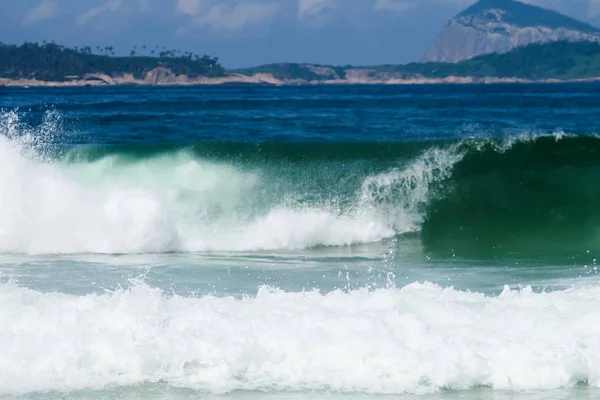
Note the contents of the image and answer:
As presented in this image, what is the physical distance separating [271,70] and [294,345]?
6187 inches

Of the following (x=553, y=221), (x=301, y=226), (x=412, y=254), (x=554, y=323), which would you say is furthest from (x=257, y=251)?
(x=554, y=323)

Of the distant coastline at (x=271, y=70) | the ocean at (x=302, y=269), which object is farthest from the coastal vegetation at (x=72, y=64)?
the ocean at (x=302, y=269)

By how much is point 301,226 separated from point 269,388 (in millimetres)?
7738

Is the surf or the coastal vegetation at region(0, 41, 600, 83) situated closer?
the surf

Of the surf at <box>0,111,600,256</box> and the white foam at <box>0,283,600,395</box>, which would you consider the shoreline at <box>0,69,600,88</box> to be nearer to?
the surf at <box>0,111,600,256</box>

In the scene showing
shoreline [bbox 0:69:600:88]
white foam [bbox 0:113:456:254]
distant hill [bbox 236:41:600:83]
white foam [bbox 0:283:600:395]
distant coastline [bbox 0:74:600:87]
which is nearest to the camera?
white foam [bbox 0:283:600:395]

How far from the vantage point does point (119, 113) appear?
39.3m

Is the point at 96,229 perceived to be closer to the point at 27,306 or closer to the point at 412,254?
the point at 412,254

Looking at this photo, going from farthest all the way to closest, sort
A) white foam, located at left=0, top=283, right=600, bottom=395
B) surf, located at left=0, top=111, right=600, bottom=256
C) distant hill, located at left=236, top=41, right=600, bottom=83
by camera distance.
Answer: distant hill, located at left=236, top=41, right=600, bottom=83 < surf, located at left=0, top=111, right=600, bottom=256 < white foam, located at left=0, top=283, right=600, bottom=395

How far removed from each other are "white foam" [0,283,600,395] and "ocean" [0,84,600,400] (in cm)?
2

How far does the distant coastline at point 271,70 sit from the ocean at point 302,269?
115 meters

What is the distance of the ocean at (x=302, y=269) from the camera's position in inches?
270

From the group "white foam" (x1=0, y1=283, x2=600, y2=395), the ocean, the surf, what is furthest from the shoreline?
"white foam" (x1=0, y1=283, x2=600, y2=395)

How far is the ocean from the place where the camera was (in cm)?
686
